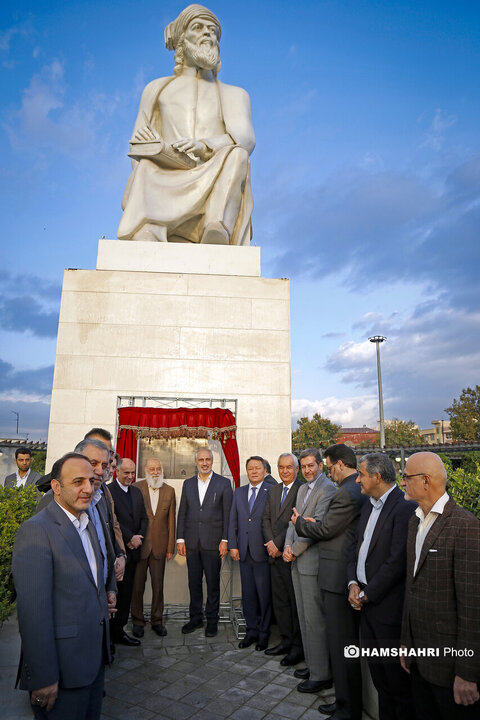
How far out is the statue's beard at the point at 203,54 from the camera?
705 cm

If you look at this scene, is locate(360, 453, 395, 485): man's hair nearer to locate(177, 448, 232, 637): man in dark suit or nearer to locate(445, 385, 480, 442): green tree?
locate(177, 448, 232, 637): man in dark suit

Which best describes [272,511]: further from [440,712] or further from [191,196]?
[191,196]

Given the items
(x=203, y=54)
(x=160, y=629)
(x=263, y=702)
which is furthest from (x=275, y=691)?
(x=203, y=54)

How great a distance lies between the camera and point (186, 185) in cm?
647

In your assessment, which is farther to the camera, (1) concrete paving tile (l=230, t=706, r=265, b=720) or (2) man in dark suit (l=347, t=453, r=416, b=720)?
(1) concrete paving tile (l=230, t=706, r=265, b=720)

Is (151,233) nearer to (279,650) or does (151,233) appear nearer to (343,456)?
(343,456)

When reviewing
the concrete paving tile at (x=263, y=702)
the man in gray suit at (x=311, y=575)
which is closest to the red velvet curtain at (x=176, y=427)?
the man in gray suit at (x=311, y=575)

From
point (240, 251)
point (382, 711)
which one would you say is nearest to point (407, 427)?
point (240, 251)

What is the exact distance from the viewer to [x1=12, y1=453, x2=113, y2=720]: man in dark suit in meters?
1.80

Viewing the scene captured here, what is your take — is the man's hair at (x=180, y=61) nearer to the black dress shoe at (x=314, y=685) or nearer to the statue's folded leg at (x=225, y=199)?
the statue's folded leg at (x=225, y=199)

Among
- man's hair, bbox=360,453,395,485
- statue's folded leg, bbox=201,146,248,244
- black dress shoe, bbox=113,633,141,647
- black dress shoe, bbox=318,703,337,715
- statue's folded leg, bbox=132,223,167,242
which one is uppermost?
statue's folded leg, bbox=201,146,248,244

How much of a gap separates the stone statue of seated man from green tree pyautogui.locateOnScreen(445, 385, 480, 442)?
2311 cm

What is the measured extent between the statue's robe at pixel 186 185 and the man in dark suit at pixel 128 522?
3.39 meters

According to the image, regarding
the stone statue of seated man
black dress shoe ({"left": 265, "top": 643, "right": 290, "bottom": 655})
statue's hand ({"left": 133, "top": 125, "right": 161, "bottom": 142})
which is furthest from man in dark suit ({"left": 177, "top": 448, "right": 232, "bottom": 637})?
statue's hand ({"left": 133, "top": 125, "right": 161, "bottom": 142})
